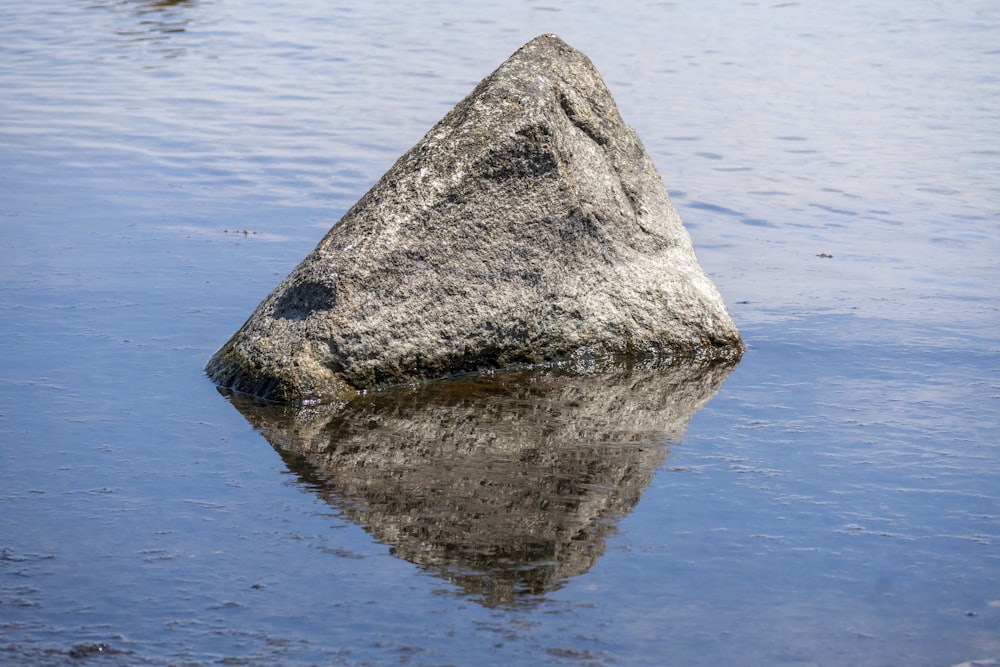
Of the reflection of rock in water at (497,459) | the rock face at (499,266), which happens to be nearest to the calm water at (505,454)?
Result: the reflection of rock in water at (497,459)

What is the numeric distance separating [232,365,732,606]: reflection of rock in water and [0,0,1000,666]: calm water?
0.06ft

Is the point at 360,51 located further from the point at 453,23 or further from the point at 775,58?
the point at 775,58

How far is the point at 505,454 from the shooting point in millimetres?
5477

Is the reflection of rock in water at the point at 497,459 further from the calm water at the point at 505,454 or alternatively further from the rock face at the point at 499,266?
the rock face at the point at 499,266

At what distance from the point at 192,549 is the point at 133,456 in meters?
1.01

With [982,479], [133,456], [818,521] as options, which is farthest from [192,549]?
[982,479]

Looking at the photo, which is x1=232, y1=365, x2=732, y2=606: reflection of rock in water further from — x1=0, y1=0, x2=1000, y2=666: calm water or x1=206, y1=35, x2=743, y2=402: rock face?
x1=206, y1=35, x2=743, y2=402: rock face

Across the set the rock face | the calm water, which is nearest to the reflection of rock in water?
the calm water

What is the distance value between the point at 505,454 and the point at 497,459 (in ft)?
0.24

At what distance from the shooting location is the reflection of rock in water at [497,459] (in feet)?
14.8

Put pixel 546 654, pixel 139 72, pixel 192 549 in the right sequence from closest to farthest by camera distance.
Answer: pixel 546 654 < pixel 192 549 < pixel 139 72

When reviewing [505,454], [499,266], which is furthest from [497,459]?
[499,266]

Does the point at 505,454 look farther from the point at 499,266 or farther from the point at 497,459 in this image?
the point at 499,266

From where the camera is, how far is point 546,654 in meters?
3.81
